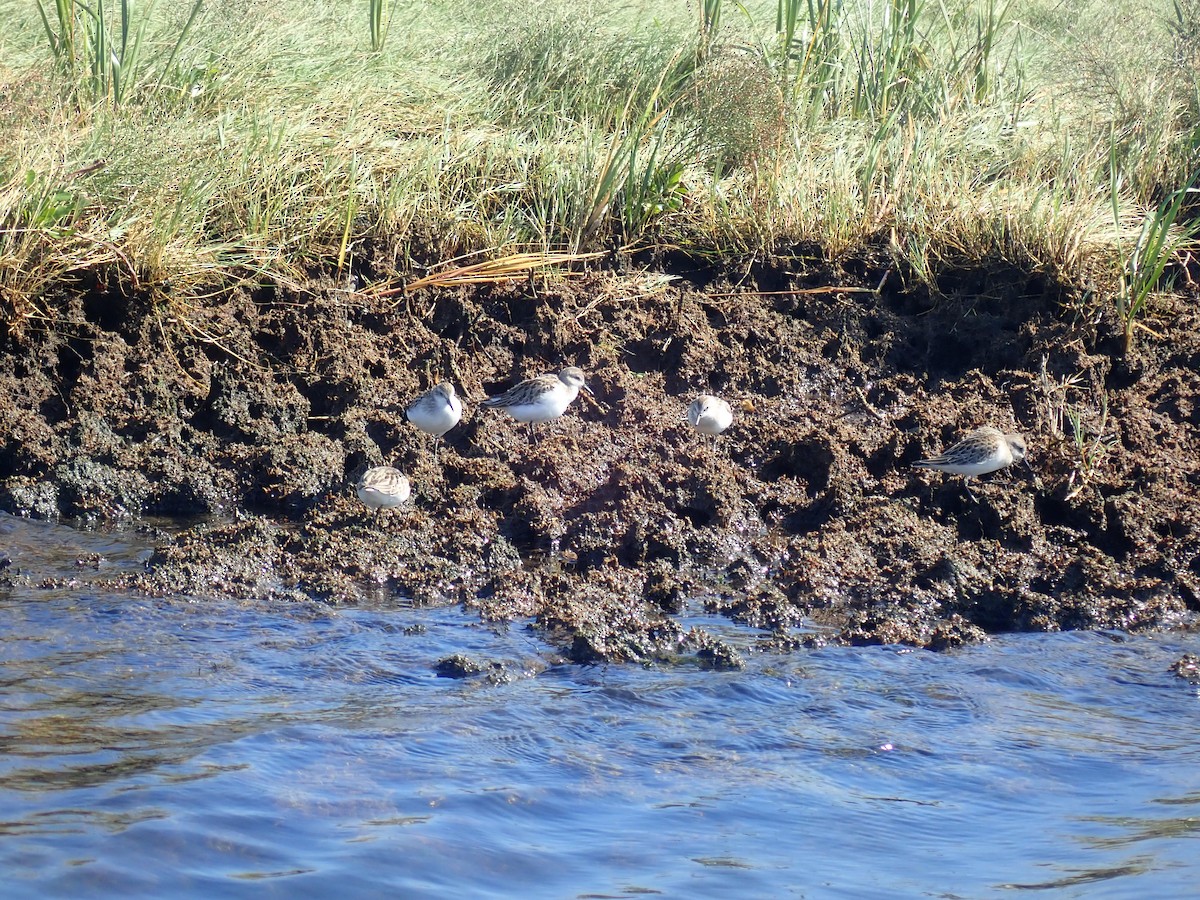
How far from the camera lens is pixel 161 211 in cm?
751

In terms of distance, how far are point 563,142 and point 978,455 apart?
4085 mm

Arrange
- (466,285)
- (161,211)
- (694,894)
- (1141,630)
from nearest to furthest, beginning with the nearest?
(694,894) < (1141,630) < (161,211) < (466,285)

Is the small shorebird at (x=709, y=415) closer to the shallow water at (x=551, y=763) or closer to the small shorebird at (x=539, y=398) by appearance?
the small shorebird at (x=539, y=398)

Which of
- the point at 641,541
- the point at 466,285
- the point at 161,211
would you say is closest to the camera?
the point at 641,541

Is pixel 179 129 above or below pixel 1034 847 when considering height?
above

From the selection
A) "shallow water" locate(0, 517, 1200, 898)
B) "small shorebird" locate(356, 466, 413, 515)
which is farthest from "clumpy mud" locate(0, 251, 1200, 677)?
"shallow water" locate(0, 517, 1200, 898)

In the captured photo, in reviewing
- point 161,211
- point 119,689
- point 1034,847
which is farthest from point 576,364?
point 1034,847

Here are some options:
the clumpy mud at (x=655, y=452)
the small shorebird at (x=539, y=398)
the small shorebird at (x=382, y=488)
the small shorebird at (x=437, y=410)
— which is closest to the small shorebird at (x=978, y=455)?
the clumpy mud at (x=655, y=452)

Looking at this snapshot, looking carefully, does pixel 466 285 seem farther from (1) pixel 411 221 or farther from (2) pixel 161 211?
(2) pixel 161 211

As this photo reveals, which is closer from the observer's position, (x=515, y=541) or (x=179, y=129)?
(x=515, y=541)

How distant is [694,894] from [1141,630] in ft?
9.63

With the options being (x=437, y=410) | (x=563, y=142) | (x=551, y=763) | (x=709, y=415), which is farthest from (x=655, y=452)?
(x=563, y=142)

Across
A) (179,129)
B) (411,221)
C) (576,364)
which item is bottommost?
(576,364)

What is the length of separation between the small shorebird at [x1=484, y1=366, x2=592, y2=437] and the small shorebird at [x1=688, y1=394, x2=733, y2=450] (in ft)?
2.22
